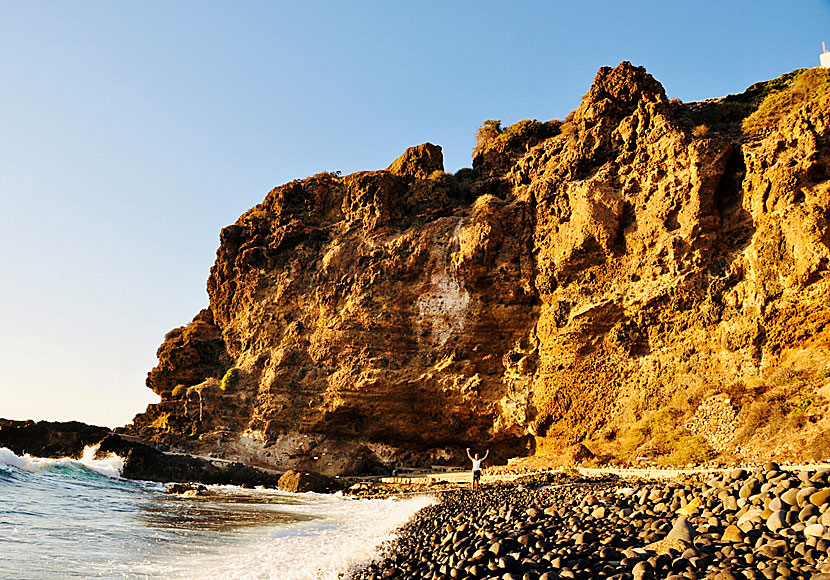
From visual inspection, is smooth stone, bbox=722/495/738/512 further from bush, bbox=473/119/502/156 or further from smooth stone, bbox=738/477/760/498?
bush, bbox=473/119/502/156

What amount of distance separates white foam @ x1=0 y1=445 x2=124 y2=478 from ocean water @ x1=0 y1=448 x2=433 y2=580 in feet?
37.7

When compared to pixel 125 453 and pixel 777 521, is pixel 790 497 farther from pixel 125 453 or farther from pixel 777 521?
pixel 125 453

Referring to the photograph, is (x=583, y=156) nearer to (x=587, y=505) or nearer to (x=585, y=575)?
(x=587, y=505)

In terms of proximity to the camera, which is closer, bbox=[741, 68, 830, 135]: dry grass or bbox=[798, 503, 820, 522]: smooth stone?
bbox=[798, 503, 820, 522]: smooth stone

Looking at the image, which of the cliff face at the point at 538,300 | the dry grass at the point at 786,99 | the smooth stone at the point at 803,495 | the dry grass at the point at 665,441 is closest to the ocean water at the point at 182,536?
the smooth stone at the point at 803,495

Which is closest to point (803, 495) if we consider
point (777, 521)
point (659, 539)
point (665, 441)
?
point (777, 521)

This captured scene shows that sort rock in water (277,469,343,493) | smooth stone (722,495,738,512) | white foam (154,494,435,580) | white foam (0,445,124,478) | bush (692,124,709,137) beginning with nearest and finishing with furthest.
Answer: smooth stone (722,495,738,512) < white foam (154,494,435,580) < rock in water (277,469,343,493) < bush (692,124,709,137) < white foam (0,445,124,478)

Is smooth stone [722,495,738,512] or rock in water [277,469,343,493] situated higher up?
smooth stone [722,495,738,512]

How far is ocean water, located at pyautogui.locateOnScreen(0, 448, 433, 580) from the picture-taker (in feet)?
26.3

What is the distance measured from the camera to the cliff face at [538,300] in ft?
77.5

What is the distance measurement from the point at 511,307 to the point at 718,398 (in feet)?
43.4

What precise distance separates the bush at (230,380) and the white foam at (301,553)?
25.7m

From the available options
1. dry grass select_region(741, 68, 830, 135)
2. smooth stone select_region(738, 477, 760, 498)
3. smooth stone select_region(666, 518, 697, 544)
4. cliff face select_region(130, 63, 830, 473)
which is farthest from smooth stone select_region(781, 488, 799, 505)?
dry grass select_region(741, 68, 830, 135)

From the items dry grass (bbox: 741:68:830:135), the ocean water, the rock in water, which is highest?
dry grass (bbox: 741:68:830:135)
